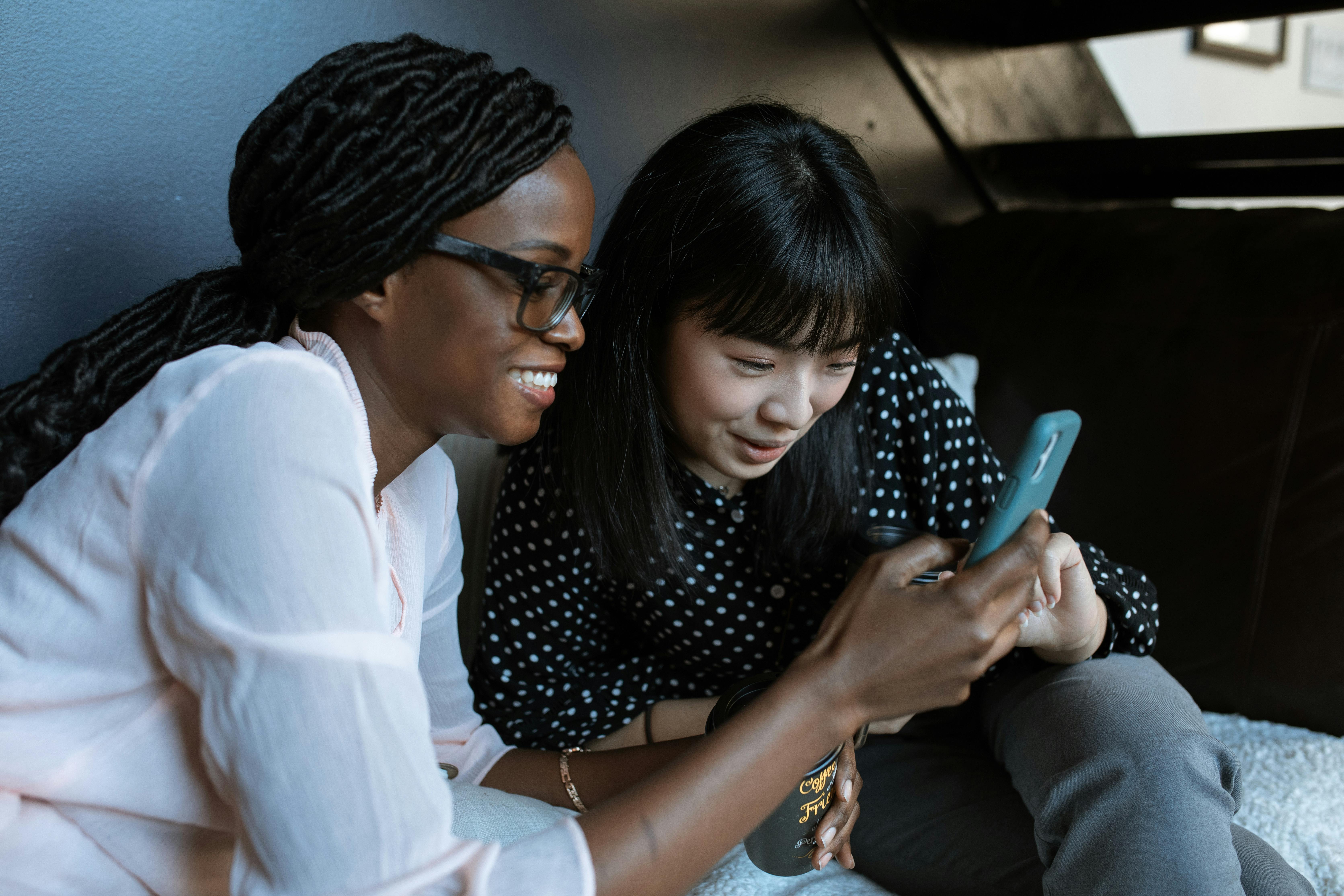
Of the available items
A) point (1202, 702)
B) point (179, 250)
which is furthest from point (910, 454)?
point (179, 250)

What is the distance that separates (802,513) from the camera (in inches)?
46.1

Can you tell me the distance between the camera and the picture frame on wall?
283 centimetres

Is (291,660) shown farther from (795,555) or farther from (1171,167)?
(1171,167)

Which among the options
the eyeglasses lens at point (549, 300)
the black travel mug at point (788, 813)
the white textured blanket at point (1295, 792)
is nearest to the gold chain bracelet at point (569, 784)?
the black travel mug at point (788, 813)

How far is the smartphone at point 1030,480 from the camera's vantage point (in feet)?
2.36

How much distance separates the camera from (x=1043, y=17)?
1972 mm

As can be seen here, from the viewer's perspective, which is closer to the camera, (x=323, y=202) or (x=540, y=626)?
(x=323, y=202)

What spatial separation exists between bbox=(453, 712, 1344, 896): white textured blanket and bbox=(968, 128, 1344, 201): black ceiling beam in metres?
1.04

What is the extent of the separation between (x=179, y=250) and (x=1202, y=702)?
158cm

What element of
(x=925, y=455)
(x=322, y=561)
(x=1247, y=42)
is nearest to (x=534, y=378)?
(x=322, y=561)

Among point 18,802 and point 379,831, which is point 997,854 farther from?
point 18,802

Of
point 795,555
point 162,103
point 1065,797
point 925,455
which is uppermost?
point 162,103

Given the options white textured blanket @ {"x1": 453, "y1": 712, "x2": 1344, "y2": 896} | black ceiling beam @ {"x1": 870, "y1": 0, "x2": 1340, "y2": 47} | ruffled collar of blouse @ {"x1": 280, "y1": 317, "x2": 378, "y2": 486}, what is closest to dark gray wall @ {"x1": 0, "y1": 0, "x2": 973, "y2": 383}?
ruffled collar of blouse @ {"x1": 280, "y1": 317, "x2": 378, "y2": 486}

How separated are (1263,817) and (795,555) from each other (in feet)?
2.10
